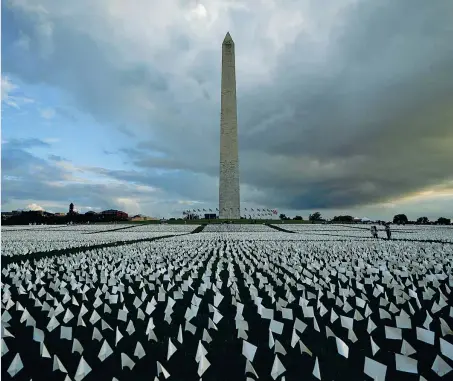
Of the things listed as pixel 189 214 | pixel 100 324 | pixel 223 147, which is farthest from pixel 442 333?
pixel 189 214

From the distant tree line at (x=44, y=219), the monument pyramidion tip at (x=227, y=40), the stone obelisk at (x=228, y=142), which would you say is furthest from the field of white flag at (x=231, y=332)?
the distant tree line at (x=44, y=219)

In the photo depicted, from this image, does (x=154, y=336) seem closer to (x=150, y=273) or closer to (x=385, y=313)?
(x=385, y=313)

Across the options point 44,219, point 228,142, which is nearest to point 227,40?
point 228,142

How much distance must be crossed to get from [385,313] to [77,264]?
9.04m

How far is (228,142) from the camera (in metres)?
52.5

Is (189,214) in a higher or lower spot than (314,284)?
higher

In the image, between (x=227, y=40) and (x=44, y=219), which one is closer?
(x=227, y=40)

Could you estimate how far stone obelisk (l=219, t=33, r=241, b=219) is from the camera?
5181 centimetres

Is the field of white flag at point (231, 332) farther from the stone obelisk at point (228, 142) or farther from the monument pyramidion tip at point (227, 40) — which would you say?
the monument pyramidion tip at point (227, 40)

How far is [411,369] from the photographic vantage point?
360cm

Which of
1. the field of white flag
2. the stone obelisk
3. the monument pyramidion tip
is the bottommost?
the field of white flag

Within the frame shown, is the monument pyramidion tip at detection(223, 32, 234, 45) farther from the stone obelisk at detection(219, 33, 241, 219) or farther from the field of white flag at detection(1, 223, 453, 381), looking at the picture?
the field of white flag at detection(1, 223, 453, 381)

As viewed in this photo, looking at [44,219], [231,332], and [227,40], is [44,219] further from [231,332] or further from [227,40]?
[231,332]

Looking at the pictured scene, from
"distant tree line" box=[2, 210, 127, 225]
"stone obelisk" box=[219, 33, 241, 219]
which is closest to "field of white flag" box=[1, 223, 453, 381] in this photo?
"stone obelisk" box=[219, 33, 241, 219]
